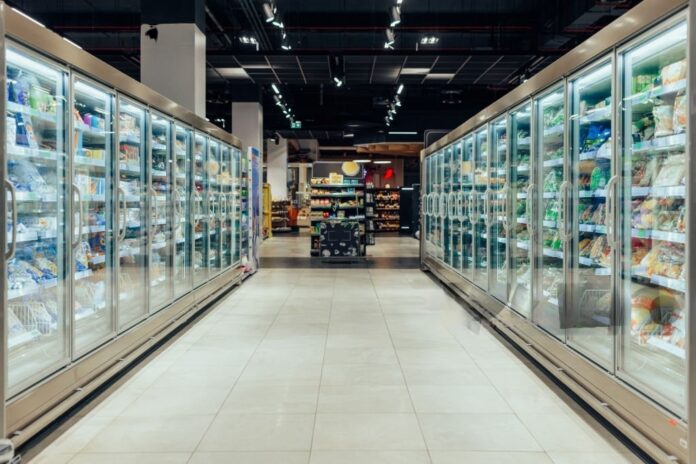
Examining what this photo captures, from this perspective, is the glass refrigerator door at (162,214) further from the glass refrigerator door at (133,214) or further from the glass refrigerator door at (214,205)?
the glass refrigerator door at (214,205)

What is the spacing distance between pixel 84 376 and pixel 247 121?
48.3 ft

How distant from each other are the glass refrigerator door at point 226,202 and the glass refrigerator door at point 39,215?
5.23 metres

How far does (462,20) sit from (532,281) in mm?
9053

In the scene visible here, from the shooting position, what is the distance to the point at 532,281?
511cm

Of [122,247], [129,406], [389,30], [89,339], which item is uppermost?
[389,30]

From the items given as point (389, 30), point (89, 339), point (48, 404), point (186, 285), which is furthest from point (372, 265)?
point (48, 404)

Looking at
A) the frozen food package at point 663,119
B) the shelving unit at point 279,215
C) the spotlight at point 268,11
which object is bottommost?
the shelving unit at point 279,215

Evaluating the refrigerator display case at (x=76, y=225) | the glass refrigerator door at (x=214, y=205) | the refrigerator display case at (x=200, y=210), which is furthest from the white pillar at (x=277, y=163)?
the refrigerator display case at (x=76, y=225)

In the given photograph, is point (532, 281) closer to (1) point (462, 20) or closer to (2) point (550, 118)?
(2) point (550, 118)

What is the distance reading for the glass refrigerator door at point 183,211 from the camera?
6.77 metres

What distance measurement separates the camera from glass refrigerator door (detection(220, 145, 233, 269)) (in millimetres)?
9281

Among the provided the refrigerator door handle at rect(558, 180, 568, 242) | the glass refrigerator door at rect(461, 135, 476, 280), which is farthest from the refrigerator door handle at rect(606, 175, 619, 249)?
the glass refrigerator door at rect(461, 135, 476, 280)

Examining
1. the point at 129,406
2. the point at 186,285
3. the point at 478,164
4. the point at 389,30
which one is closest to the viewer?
the point at 129,406

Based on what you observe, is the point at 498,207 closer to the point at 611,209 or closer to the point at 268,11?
the point at 611,209
